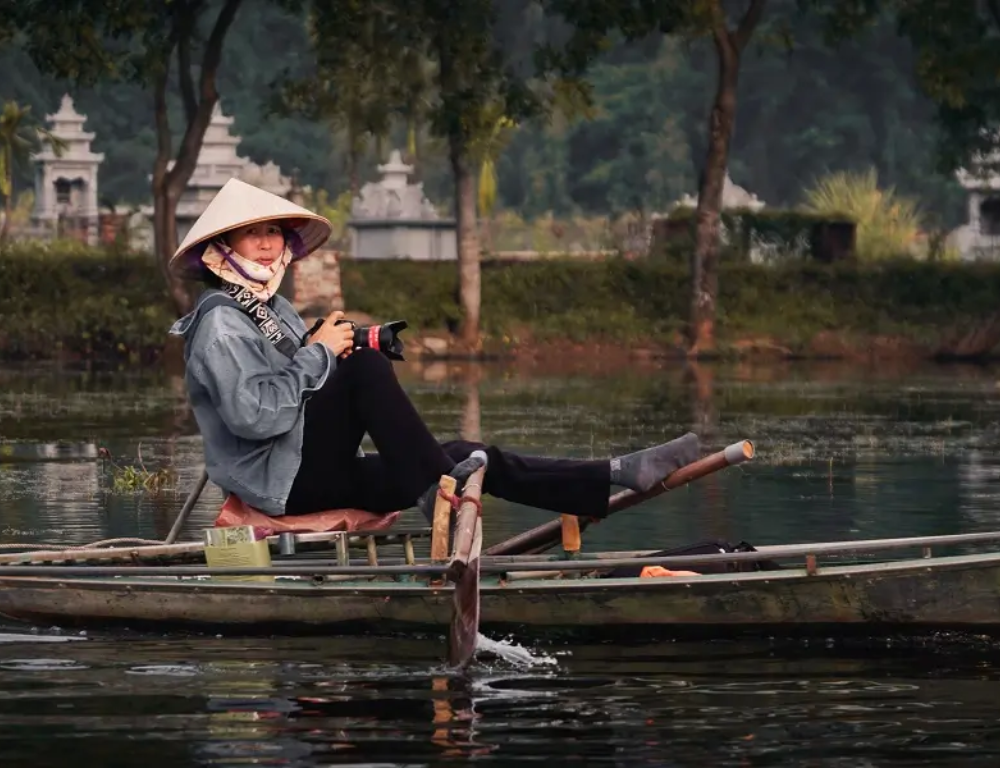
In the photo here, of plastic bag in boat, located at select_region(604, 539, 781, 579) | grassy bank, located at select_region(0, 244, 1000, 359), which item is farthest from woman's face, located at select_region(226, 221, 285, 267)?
grassy bank, located at select_region(0, 244, 1000, 359)

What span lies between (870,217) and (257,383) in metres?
37.0

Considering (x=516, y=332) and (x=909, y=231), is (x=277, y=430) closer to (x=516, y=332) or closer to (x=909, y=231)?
(x=516, y=332)

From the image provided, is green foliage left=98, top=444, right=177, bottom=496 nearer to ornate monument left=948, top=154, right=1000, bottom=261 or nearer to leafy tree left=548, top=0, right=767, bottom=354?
leafy tree left=548, top=0, right=767, bottom=354

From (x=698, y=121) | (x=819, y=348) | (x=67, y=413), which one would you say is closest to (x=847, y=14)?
(x=819, y=348)

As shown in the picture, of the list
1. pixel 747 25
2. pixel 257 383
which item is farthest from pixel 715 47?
pixel 257 383

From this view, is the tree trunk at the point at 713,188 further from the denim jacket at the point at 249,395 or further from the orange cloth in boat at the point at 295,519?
the denim jacket at the point at 249,395

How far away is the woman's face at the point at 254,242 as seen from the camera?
10.6 meters

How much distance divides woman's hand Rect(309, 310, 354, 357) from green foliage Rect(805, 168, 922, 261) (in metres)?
32.8

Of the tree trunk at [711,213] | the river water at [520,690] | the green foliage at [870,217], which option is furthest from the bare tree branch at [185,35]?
the river water at [520,690]

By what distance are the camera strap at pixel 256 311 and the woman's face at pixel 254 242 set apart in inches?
5.5

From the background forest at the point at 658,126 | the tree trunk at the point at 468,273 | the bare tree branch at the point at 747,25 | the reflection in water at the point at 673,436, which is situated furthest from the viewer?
the background forest at the point at 658,126

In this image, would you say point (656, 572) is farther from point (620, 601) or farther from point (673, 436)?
point (673, 436)

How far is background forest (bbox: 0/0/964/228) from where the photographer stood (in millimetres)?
76562

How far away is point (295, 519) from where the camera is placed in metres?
10.8
